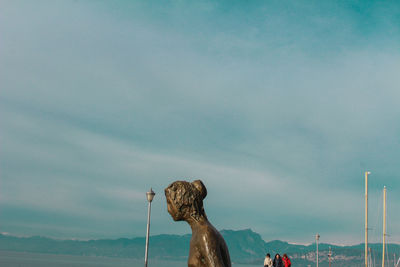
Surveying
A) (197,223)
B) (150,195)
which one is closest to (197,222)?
(197,223)

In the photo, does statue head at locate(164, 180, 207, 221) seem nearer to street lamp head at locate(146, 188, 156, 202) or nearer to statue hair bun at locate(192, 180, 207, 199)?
statue hair bun at locate(192, 180, 207, 199)

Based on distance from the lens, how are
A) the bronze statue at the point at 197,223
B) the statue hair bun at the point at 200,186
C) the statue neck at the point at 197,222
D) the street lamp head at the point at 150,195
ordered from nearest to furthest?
1. the bronze statue at the point at 197,223
2. the statue neck at the point at 197,222
3. the statue hair bun at the point at 200,186
4. the street lamp head at the point at 150,195

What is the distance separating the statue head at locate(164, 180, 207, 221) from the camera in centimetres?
435

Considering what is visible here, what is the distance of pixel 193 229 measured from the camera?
4316 millimetres

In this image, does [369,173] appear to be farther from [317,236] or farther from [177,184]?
[177,184]

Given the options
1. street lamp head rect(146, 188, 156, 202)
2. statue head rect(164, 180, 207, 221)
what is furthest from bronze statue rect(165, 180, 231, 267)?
street lamp head rect(146, 188, 156, 202)

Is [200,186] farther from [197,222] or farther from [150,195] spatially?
[150,195]

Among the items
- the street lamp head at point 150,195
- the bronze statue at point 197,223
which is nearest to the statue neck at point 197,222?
the bronze statue at point 197,223

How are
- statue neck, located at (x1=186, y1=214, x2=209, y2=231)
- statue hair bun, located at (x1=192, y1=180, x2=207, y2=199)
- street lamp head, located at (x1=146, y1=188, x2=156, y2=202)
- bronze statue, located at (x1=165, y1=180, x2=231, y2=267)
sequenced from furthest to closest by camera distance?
street lamp head, located at (x1=146, y1=188, x2=156, y2=202)
statue hair bun, located at (x1=192, y1=180, x2=207, y2=199)
statue neck, located at (x1=186, y1=214, x2=209, y2=231)
bronze statue, located at (x1=165, y1=180, x2=231, y2=267)

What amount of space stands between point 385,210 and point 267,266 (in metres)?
28.3

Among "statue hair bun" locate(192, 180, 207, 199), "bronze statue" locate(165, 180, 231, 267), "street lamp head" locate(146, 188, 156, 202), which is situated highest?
"street lamp head" locate(146, 188, 156, 202)

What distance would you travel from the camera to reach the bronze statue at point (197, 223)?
4051mm

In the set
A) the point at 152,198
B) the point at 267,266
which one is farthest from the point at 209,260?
the point at 267,266

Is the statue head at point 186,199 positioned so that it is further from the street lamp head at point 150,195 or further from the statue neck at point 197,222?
the street lamp head at point 150,195
